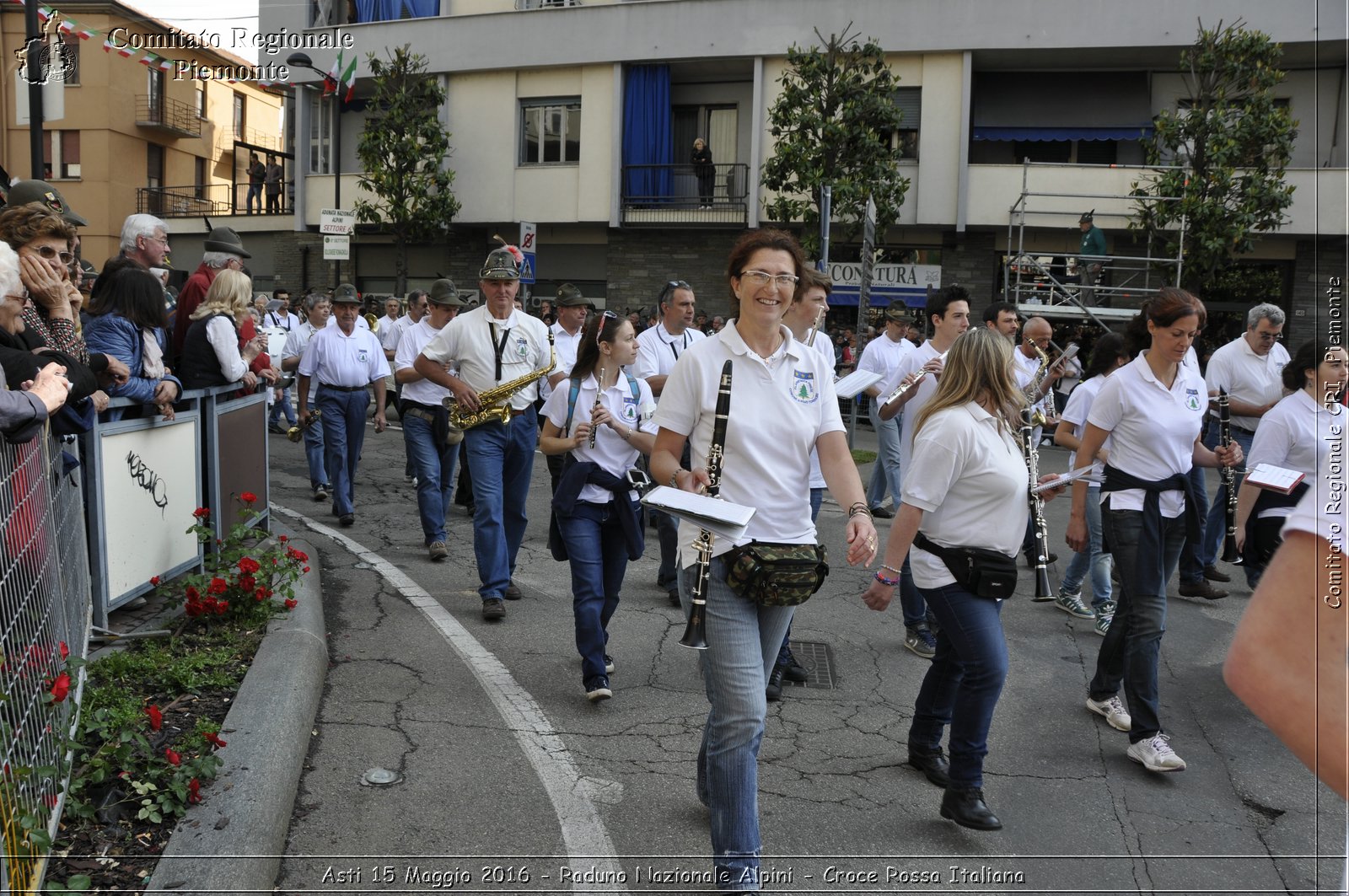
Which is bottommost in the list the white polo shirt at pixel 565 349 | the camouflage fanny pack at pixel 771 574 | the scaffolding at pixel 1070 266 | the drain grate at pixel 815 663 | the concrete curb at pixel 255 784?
the drain grate at pixel 815 663

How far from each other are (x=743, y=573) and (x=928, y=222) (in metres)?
22.2

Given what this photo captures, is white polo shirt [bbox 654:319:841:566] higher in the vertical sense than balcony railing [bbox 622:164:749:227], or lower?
lower

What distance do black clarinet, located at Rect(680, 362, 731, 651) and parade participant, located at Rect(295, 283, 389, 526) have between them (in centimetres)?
653

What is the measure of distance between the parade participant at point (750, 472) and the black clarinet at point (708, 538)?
17mm

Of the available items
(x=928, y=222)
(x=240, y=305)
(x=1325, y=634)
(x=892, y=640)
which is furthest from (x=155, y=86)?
(x=1325, y=634)

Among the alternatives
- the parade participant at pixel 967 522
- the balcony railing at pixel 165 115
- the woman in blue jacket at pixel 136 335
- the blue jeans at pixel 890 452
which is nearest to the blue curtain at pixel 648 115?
the blue jeans at pixel 890 452

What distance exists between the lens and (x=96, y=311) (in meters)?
6.28

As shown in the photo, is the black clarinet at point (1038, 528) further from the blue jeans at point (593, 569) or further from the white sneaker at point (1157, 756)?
the blue jeans at point (593, 569)

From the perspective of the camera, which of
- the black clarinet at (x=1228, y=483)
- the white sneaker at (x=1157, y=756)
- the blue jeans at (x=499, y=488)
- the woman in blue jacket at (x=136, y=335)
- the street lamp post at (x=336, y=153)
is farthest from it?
the street lamp post at (x=336, y=153)

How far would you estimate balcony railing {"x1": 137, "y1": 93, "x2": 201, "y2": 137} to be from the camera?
4072 cm

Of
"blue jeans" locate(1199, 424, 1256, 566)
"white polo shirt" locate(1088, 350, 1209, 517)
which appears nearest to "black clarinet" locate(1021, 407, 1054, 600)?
"white polo shirt" locate(1088, 350, 1209, 517)

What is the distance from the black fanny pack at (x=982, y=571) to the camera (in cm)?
422

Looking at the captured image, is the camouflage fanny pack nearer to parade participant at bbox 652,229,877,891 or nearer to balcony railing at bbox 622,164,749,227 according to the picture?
parade participant at bbox 652,229,877,891

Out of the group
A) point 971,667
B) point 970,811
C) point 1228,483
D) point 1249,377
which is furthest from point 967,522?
point 1249,377
